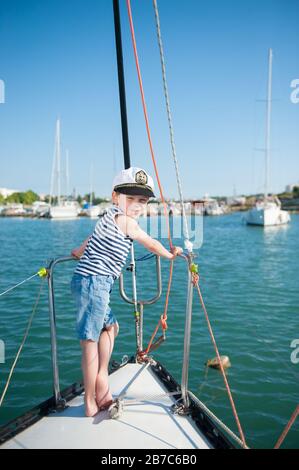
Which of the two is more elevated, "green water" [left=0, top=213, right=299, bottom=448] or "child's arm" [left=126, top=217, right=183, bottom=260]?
"child's arm" [left=126, top=217, right=183, bottom=260]

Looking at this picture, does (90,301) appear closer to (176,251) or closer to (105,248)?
(105,248)

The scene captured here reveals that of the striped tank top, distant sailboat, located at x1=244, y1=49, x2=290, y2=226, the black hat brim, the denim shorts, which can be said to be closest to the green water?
the denim shorts

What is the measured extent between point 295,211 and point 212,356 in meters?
96.3

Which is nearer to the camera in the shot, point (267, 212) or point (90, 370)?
point (90, 370)

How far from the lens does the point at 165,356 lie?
647 cm

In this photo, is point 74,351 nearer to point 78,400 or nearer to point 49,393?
point 49,393

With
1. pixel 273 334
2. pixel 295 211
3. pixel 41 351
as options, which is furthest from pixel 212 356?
pixel 295 211

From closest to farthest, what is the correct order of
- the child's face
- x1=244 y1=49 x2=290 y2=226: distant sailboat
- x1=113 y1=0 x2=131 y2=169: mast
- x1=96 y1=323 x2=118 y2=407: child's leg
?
the child's face < x1=96 y1=323 x2=118 y2=407: child's leg < x1=113 y1=0 x2=131 y2=169: mast < x1=244 y1=49 x2=290 y2=226: distant sailboat

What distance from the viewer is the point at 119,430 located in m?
2.59

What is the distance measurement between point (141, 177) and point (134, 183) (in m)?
0.08

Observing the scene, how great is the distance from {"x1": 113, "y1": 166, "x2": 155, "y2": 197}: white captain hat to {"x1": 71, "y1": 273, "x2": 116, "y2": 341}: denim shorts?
2.12ft

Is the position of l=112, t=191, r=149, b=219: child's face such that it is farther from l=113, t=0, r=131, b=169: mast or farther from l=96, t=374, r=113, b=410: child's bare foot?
l=96, t=374, r=113, b=410: child's bare foot

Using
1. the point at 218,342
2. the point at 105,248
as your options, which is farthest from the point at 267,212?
the point at 105,248

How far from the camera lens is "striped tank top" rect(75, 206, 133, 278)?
2617 millimetres
